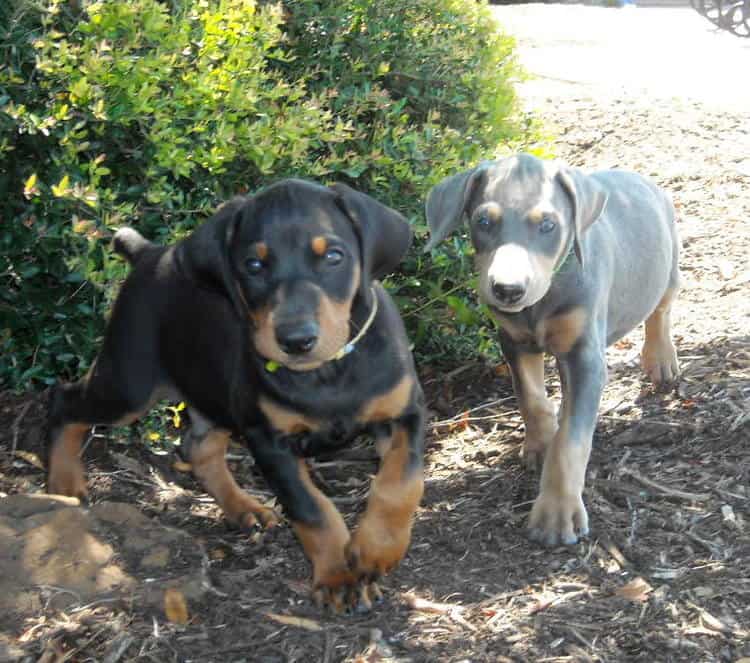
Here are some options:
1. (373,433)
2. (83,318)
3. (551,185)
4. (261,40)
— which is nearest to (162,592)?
(373,433)

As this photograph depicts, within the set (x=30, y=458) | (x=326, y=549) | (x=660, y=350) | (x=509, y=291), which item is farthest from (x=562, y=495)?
(x=30, y=458)

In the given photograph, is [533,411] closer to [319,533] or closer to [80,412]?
[319,533]

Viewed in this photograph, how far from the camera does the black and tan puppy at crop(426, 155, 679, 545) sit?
4617 millimetres

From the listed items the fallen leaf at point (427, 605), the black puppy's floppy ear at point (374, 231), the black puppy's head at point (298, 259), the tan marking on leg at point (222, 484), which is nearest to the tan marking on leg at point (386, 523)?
the fallen leaf at point (427, 605)

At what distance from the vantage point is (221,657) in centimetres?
378

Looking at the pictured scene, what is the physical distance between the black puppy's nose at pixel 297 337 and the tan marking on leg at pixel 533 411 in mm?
1790

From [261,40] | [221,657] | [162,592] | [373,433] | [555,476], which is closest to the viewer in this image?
[221,657]

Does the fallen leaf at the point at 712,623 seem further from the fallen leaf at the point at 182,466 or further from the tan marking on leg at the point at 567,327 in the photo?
the fallen leaf at the point at 182,466

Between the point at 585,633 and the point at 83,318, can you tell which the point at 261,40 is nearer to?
the point at 83,318

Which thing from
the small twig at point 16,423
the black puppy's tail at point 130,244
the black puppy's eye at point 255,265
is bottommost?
the small twig at point 16,423

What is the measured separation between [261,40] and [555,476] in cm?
257

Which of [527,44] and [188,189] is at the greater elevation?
[188,189]

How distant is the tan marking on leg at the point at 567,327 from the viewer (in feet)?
16.1

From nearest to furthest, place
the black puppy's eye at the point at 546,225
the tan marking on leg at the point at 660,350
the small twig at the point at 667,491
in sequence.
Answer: the black puppy's eye at the point at 546,225 < the small twig at the point at 667,491 < the tan marking on leg at the point at 660,350
